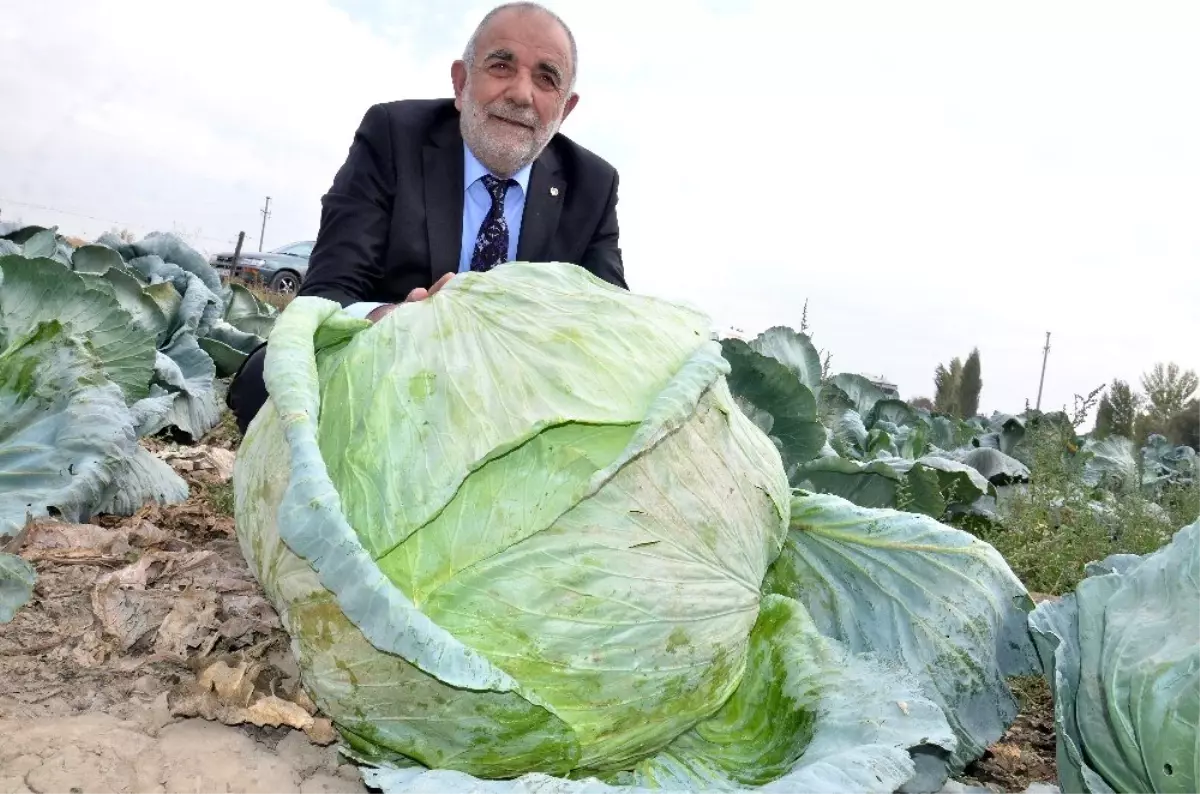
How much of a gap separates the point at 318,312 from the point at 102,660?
3.36ft

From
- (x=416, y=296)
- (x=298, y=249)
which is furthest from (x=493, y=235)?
(x=298, y=249)

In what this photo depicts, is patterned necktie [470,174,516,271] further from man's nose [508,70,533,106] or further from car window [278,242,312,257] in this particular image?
car window [278,242,312,257]

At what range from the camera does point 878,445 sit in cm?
648

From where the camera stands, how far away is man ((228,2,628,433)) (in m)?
3.44

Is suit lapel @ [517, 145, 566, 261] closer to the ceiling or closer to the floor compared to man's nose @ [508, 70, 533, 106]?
closer to the floor

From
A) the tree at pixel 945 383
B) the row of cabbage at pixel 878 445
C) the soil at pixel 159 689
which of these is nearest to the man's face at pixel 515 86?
the row of cabbage at pixel 878 445

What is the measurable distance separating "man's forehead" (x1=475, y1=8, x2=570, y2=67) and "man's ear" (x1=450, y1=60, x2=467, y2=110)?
0.21 m

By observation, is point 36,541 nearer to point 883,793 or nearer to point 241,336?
point 883,793

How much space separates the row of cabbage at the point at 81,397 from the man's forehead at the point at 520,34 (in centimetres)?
183

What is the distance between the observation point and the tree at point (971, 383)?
35.7 m

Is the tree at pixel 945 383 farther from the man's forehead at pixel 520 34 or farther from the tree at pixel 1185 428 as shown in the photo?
the man's forehead at pixel 520 34

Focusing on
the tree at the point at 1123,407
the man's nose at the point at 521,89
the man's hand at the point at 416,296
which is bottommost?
the tree at the point at 1123,407

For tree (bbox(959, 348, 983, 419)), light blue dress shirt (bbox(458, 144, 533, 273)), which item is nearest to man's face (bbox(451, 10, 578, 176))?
light blue dress shirt (bbox(458, 144, 533, 273))

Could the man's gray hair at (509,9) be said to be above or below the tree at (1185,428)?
above
